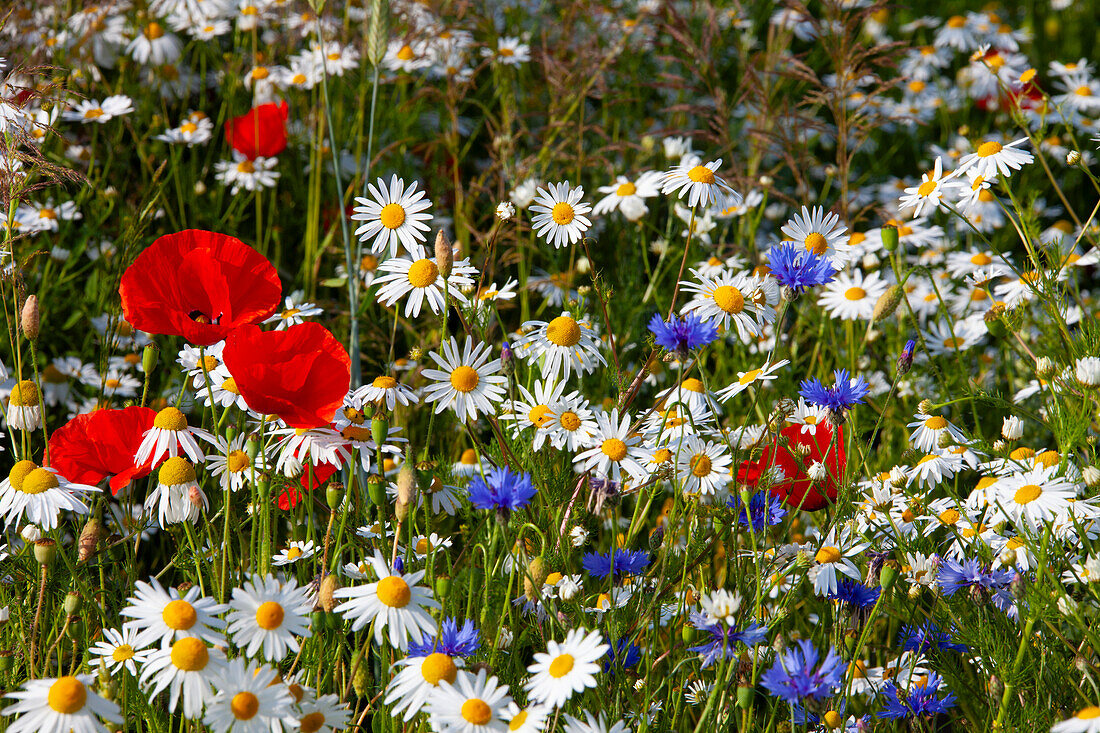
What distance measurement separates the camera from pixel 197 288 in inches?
53.6

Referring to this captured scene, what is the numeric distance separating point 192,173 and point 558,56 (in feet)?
3.40

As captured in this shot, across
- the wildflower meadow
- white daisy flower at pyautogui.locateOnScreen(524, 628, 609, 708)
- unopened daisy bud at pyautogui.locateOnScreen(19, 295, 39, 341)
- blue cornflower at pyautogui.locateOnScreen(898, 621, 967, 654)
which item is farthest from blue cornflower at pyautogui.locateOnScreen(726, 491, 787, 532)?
unopened daisy bud at pyautogui.locateOnScreen(19, 295, 39, 341)

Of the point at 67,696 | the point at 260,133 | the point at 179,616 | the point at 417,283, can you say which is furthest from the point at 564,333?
the point at 260,133

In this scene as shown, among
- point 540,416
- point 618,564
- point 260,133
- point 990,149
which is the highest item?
point 260,133

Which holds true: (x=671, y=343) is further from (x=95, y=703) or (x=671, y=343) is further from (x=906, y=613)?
(x=95, y=703)

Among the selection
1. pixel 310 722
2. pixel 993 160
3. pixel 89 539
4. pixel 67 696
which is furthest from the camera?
pixel 993 160

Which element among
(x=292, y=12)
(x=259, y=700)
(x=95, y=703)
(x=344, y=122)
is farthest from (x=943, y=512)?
(x=292, y=12)

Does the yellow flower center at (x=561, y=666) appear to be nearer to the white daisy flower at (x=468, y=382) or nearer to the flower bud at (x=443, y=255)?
the white daisy flower at (x=468, y=382)

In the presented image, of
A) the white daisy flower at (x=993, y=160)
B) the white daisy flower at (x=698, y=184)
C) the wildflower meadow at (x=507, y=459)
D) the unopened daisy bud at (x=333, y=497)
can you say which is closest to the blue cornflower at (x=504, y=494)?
the wildflower meadow at (x=507, y=459)

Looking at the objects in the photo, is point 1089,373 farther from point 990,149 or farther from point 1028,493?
point 990,149

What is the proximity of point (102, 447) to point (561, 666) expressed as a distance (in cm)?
75

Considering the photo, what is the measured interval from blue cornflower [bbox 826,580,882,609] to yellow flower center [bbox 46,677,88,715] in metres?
0.87

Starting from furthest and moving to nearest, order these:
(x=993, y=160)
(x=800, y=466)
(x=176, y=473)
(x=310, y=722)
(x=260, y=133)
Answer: (x=260, y=133)
(x=993, y=160)
(x=800, y=466)
(x=176, y=473)
(x=310, y=722)

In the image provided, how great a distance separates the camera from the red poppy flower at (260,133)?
8.25 ft
